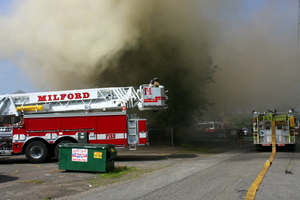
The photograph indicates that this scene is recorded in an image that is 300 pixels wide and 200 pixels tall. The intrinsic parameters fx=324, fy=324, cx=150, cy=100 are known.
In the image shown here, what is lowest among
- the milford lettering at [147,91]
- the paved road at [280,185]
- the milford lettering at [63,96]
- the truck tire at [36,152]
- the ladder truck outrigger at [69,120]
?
the paved road at [280,185]

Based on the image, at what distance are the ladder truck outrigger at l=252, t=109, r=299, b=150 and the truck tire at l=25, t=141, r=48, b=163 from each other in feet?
35.4

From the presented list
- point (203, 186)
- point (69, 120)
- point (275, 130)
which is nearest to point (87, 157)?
point (69, 120)

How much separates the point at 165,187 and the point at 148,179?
1.28m

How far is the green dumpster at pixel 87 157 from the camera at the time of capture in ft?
32.3

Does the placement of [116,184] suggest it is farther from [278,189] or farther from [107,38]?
[107,38]

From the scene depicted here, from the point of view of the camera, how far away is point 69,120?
43.8ft

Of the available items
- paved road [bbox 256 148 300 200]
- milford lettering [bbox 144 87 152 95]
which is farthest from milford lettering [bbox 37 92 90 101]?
paved road [bbox 256 148 300 200]

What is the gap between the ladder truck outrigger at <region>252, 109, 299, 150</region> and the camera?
17.1 meters

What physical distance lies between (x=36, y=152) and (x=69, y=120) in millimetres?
1845

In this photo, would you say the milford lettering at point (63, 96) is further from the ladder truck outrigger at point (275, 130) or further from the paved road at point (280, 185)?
the ladder truck outrigger at point (275, 130)

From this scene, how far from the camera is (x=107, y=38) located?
17.2 metres

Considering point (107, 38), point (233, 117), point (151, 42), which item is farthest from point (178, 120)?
point (233, 117)

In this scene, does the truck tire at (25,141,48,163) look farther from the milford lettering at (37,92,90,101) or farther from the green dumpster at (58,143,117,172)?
the green dumpster at (58,143,117,172)

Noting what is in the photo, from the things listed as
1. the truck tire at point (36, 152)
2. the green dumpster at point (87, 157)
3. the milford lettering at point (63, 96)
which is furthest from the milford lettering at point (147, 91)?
the truck tire at point (36, 152)
